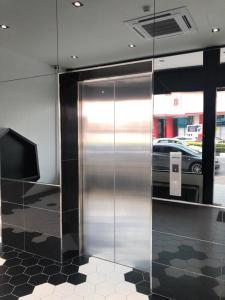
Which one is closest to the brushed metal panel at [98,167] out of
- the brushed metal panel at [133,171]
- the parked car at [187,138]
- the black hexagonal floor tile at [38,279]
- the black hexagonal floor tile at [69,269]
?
the brushed metal panel at [133,171]

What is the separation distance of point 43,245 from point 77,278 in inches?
30.0

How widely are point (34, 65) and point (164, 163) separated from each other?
214cm

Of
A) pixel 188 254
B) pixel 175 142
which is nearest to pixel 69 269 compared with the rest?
pixel 188 254

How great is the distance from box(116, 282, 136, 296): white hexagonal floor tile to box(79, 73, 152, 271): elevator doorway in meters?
0.39

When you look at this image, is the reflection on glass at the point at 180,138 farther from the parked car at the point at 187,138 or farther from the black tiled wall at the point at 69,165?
the black tiled wall at the point at 69,165

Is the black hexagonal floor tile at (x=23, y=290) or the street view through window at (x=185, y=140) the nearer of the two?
the street view through window at (x=185, y=140)

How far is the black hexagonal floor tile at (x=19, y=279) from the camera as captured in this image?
9.84ft

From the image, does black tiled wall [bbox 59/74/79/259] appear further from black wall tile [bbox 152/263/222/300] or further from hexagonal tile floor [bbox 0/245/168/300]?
black wall tile [bbox 152/263/222/300]

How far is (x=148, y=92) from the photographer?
123 inches

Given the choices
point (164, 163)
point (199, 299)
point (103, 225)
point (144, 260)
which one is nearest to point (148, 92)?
point (164, 163)

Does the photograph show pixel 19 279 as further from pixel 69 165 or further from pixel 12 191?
pixel 69 165

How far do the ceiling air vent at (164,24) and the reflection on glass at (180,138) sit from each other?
0.61 metres

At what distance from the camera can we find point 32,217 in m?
3.65

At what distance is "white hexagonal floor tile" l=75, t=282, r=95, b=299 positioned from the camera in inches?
110
